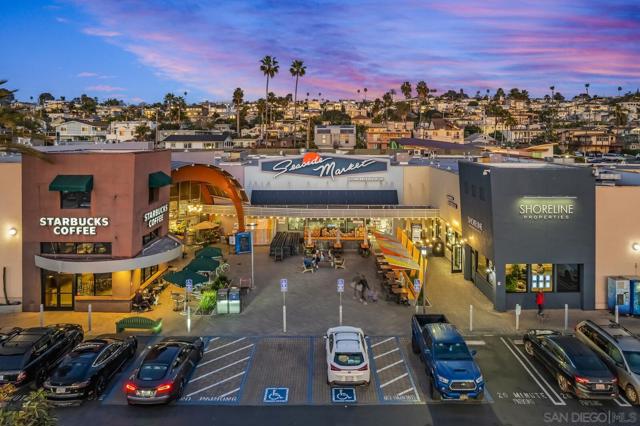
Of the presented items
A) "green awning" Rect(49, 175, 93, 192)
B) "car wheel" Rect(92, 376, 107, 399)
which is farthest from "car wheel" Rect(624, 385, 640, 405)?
"green awning" Rect(49, 175, 93, 192)

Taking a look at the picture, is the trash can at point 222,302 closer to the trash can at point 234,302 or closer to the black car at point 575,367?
the trash can at point 234,302

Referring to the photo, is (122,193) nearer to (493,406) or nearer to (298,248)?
(298,248)

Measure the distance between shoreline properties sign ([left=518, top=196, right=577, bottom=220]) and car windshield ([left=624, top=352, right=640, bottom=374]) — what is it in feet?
27.6

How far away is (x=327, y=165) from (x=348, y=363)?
2430 centimetres

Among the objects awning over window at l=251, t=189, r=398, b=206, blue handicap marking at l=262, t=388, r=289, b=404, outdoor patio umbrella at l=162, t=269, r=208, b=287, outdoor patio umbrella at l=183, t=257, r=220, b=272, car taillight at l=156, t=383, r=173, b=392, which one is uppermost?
awning over window at l=251, t=189, r=398, b=206

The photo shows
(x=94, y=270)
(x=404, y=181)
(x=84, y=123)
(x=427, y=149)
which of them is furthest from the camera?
(x=84, y=123)

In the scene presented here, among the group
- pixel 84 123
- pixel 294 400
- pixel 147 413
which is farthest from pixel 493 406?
pixel 84 123

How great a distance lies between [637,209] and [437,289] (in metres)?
10.1

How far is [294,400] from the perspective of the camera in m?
14.4

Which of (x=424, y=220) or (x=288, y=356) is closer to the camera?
(x=288, y=356)

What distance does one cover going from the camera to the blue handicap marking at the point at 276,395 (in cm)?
1434

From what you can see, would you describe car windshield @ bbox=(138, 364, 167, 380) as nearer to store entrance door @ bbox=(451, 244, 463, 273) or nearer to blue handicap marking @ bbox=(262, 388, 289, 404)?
blue handicap marking @ bbox=(262, 388, 289, 404)

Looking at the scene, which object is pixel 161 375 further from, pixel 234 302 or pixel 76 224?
pixel 76 224

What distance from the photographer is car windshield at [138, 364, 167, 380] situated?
45.9ft
